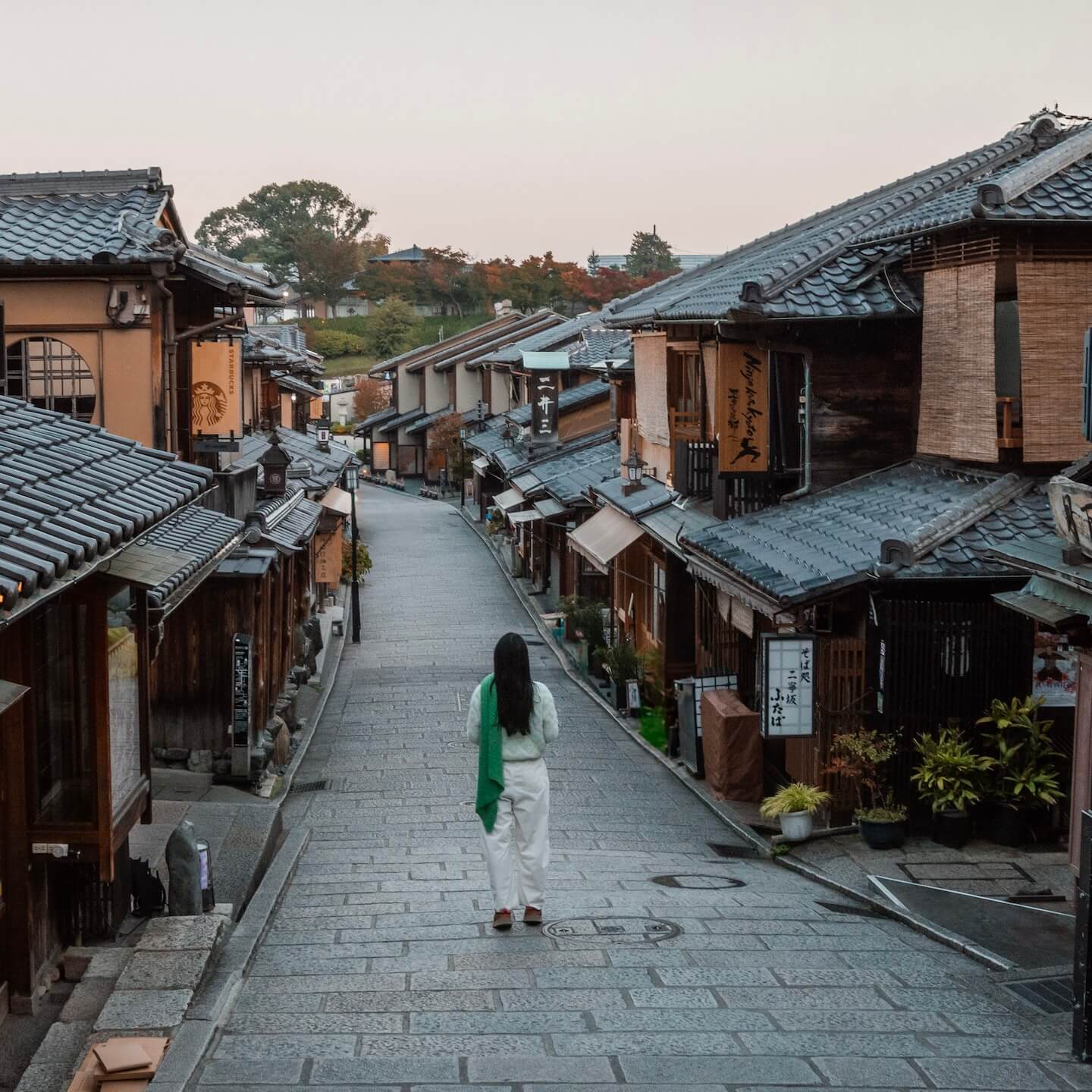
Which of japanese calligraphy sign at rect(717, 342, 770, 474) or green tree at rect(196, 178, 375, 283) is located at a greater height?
green tree at rect(196, 178, 375, 283)

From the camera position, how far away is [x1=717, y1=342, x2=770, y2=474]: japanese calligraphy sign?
1870cm

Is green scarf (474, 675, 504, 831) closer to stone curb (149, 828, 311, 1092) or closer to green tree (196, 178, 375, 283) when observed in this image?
stone curb (149, 828, 311, 1092)

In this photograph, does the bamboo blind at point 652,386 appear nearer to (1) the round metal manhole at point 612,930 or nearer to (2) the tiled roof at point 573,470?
(2) the tiled roof at point 573,470

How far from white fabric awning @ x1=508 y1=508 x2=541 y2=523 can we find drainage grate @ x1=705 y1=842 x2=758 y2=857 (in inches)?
911

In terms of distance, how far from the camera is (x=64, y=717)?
30.9 feet

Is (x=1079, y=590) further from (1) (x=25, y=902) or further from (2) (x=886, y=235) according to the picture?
(2) (x=886, y=235)

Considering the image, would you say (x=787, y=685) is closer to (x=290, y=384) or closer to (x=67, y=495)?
(x=67, y=495)

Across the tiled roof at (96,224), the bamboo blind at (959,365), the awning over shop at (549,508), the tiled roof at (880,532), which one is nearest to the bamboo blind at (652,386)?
the awning over shop at (549,508)

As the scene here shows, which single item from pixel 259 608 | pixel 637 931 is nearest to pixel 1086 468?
pixel 637 931

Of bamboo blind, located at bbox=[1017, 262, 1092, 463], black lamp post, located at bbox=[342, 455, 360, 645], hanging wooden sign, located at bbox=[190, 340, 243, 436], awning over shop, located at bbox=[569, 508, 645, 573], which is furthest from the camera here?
black lamp post, located at bbox=[342, 455, 360, 645]

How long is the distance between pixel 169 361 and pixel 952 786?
10.5 meters

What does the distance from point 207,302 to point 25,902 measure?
11.7 meters

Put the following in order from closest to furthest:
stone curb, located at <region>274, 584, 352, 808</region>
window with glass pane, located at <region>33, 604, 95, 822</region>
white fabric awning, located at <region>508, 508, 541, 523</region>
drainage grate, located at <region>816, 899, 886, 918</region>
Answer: window with glass pane, located at <region>33, 604, 95, 822</region> < drainage grate, located at <region>816, 899, 886, 918</region> < stone curb, located at <region>274, 584, 352, 808</region> < white fabric awning, located at <region>508, 508, 541, 523</region>

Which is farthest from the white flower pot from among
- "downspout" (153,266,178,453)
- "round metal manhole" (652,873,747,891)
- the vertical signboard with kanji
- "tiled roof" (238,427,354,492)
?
"tiled roof" (238,427,354,492)
